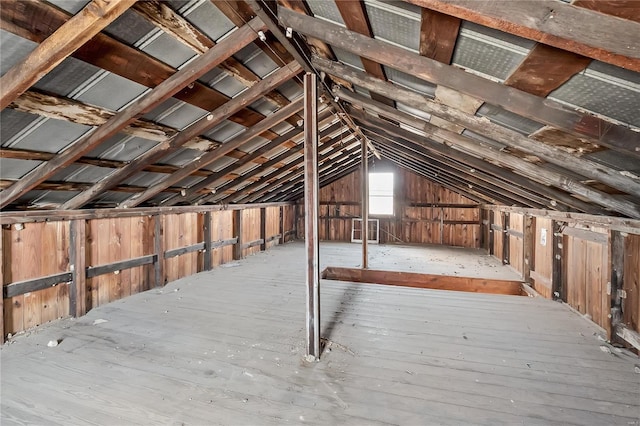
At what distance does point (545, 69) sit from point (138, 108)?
2675mm

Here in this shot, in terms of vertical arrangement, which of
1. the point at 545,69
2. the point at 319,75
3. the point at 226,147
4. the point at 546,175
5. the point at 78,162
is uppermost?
the point at 319,75

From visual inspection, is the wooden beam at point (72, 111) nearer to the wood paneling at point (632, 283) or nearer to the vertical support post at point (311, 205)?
the vertical support post at point (311, 205)

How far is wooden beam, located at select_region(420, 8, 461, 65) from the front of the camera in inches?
51.7

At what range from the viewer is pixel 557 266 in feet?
13.1

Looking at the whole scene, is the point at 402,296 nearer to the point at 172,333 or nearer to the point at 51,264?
the point at 172,333

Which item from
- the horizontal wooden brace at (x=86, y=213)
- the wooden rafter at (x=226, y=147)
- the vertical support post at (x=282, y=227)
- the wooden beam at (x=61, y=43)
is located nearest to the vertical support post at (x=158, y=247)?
the horizontal wooden brace at (x=86, y=213)

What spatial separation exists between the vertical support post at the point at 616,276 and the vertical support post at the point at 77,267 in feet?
18.5

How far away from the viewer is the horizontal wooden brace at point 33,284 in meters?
2.95

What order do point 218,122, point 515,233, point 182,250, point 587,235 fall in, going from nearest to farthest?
point 218,122 → point 587,235 → point 182,250 → point 515,233

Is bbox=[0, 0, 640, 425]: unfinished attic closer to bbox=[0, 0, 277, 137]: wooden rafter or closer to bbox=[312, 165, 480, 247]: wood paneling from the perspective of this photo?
bbox=[0, 0, 277, 137]: wooden rafter

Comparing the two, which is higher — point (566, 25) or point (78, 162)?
point (566, 25)

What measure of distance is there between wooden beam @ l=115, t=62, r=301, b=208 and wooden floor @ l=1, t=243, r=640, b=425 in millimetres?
1577

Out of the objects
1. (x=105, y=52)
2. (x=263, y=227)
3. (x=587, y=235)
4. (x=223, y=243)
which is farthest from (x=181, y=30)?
(x=263, y=227)

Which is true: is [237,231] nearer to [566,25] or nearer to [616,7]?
[566,25]
